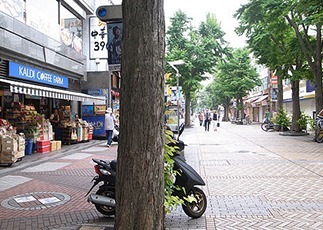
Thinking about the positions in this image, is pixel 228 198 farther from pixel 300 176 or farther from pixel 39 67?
pixel 39 67

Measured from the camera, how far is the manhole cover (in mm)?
5953

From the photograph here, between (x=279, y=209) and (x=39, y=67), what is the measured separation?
37.6ft

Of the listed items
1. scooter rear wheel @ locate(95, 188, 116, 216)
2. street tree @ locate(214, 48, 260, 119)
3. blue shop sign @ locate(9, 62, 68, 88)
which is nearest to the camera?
scooter rear wheel @ locate(95, 188, 116, 216)

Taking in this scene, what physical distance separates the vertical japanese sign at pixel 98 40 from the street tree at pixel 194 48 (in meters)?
14.2

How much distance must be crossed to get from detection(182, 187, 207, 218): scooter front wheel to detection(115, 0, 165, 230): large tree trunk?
2302 millimetres

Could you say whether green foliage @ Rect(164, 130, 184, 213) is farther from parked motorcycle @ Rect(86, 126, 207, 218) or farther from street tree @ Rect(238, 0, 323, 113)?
street tree @ Rect(238, 0, 323, 113)

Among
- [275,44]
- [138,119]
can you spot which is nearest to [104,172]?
[138,119]

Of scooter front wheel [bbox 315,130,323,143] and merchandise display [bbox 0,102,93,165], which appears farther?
scooter front wheel [bbox 315,130,323,143]

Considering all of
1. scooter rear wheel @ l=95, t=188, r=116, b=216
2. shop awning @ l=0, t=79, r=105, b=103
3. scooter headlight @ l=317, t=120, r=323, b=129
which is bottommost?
scooter rear wheel @ l=95, t=188, r=116, b=216

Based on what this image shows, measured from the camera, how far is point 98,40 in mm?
18734

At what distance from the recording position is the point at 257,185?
772 cm

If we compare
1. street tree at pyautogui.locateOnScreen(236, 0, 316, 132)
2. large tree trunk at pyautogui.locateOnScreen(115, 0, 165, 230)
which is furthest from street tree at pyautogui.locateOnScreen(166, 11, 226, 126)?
large tree trunk at pyautogui.locateOnScreen(115, 0, 165, 230)

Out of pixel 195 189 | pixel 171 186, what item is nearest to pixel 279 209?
pixel 195 189

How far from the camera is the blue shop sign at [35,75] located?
12.1 m
